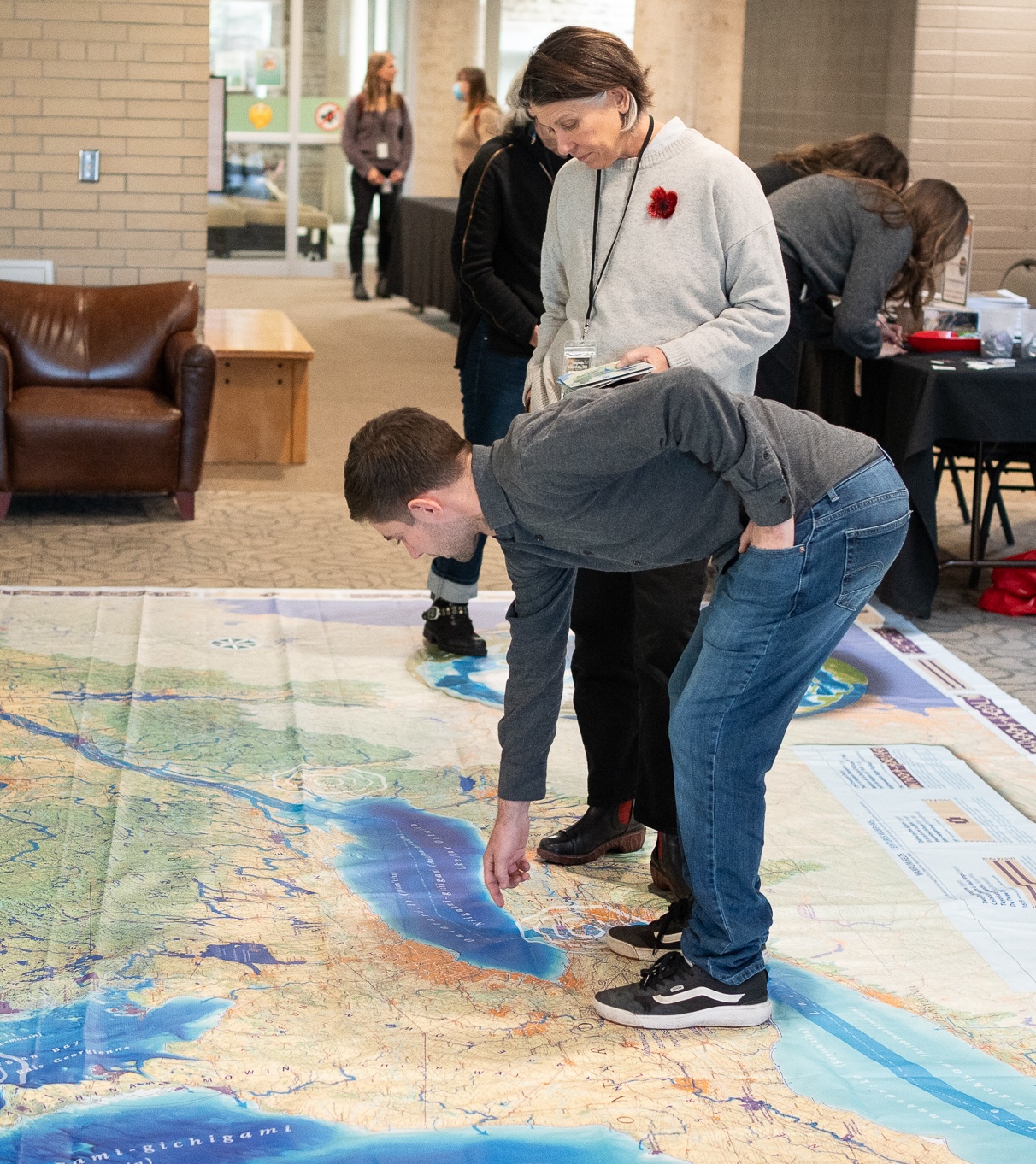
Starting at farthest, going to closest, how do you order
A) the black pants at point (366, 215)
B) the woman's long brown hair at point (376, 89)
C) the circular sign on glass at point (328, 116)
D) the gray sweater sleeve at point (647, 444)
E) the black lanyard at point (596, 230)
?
the circular sign on glass at point (328, 116)
the black pants at point (366, 215)
the woman's long brown hair at point (376, 89)
the black lanyard at point (596, 230)
the gray sweater sleeve at point (647, 444)

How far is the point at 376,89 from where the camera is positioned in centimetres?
1132

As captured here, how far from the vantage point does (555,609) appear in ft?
6.92

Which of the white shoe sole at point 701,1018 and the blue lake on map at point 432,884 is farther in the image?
the blue lake on map at point 432,884

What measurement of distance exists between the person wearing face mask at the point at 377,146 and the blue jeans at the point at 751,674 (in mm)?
9869

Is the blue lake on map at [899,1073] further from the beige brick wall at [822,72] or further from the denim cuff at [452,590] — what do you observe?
the beige brick wall at [822,72]

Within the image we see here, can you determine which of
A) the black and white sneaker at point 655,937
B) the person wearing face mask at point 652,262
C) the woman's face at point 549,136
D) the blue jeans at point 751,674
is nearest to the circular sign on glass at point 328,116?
the woman's face at point 549,136

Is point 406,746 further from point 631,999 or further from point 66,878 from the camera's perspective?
point 631,999

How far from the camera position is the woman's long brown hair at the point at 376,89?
11219 mm

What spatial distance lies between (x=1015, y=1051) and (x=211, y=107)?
239 inches

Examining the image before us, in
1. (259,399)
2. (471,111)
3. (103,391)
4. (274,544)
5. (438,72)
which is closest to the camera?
(274,544)

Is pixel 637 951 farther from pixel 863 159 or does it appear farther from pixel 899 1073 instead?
pixel 863 159

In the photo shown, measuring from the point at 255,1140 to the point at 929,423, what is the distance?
119 inches

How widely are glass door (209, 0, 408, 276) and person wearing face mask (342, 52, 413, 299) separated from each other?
1426 millimetres

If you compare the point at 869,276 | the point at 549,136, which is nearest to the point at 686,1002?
the point at 549,136
